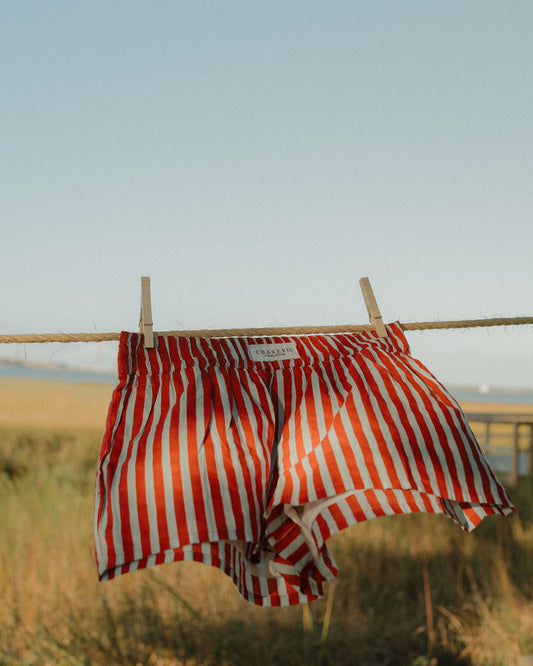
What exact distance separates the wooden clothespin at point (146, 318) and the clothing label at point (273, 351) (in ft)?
0.63

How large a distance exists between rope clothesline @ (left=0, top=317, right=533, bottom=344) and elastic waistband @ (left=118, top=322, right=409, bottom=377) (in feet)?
0.09

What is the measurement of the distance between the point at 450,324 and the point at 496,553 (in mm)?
3025

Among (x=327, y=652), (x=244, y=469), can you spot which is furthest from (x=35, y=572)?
(x=244, y=469)

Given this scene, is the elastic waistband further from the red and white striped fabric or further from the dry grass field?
the dry grass field

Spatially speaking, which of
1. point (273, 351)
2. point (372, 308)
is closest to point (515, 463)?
point (372, 308)

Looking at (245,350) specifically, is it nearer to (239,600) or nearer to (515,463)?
(239,600)

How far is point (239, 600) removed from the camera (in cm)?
280

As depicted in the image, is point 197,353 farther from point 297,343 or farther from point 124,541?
point 124,541

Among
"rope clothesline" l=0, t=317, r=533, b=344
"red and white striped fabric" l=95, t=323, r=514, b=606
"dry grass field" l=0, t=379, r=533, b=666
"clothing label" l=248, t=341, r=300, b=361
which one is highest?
"rope clothesline" l=0, t=317, r=533, b=344

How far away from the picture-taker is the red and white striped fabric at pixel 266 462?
858mm

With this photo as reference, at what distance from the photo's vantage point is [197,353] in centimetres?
106

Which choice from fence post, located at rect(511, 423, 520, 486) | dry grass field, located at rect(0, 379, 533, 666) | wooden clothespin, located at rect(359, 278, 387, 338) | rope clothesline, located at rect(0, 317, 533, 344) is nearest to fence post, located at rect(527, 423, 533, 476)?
fence post, located at rect(511, 423, 520, 486)

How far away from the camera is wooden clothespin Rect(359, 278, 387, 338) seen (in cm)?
115

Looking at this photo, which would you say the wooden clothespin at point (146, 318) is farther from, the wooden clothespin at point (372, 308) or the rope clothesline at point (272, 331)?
the wooden clothespin at point (372, 308)
